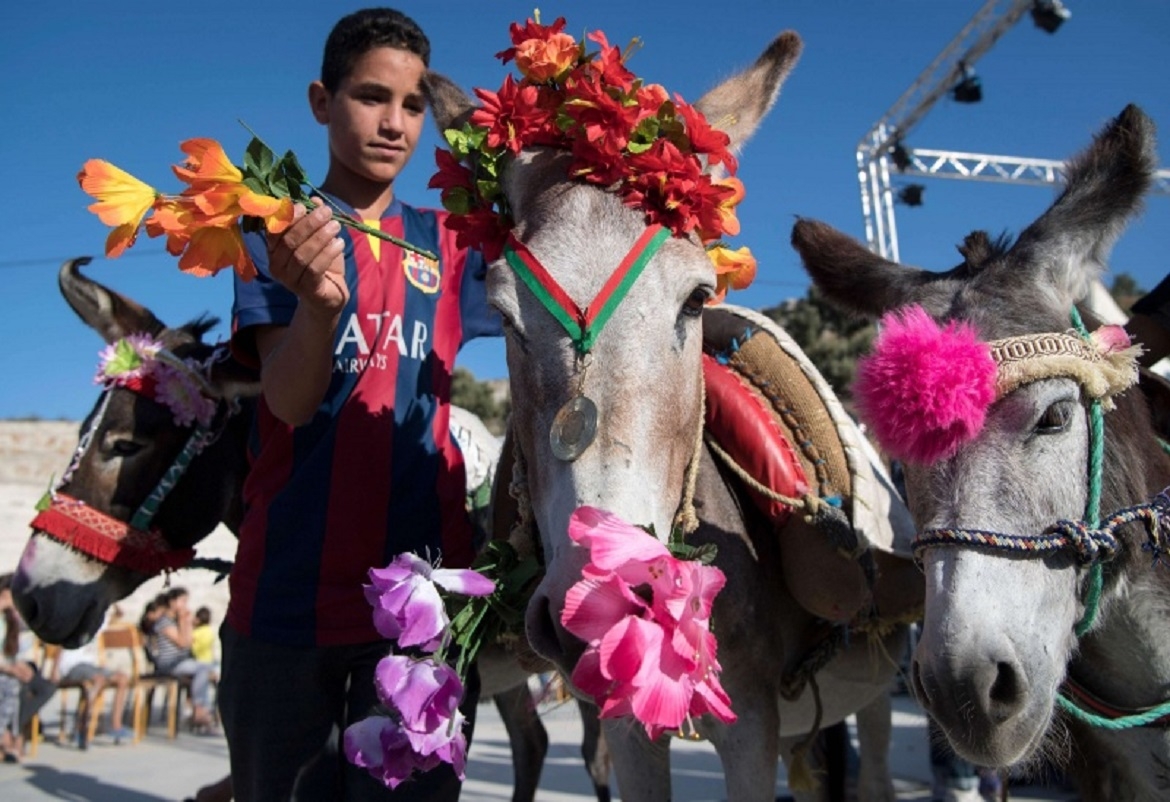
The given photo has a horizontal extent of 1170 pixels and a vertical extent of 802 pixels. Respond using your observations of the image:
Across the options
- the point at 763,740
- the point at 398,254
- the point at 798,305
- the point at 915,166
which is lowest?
the point at 763,740

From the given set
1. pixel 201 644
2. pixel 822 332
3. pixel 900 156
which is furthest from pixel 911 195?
pixel 201 644

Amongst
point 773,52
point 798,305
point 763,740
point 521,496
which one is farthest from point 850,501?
point 798,305

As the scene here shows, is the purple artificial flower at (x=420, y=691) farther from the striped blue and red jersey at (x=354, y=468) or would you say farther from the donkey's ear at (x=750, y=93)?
the donkey's ear at (x=750, y=93)

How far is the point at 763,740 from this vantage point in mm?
2477

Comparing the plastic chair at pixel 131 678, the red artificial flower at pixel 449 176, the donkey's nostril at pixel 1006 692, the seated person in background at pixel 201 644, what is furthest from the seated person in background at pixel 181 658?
the donkey's nostril at pixel 1006 692

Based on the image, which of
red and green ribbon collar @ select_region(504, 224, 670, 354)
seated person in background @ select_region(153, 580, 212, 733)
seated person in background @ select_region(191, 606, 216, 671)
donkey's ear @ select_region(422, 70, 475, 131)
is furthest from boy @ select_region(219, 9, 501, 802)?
seated person in background @ select_region(191, 606, 216, 671)

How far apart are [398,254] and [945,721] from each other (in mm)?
1915

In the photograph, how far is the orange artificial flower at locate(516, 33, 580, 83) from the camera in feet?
7.34

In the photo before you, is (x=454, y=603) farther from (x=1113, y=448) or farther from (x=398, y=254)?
(x=1113, y=448)

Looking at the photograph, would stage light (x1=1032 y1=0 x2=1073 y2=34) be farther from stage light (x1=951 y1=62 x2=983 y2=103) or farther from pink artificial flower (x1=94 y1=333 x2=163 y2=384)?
pink artificial flower (x1=94 y1=333 x2=163 y2=384)

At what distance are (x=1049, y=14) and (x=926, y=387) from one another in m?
15.9

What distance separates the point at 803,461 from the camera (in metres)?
2.91

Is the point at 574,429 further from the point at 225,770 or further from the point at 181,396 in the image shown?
the point at 225,770

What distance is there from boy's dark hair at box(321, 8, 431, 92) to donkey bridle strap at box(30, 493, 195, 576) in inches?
77.1
